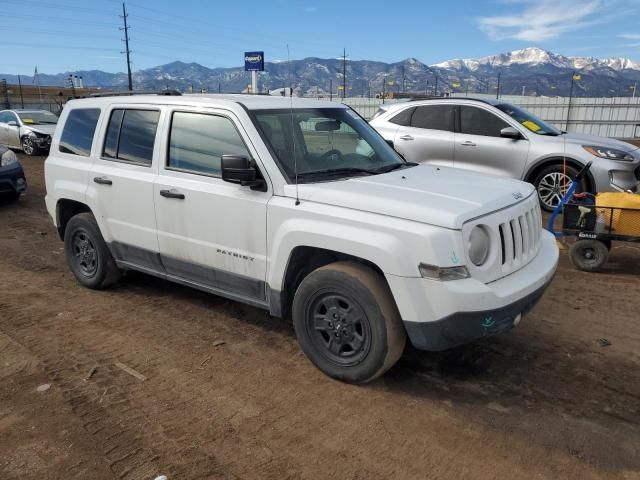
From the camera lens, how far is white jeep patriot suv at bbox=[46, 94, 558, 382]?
10.4 feet

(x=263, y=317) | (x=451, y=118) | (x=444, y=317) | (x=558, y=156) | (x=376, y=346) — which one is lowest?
(x=263, y=317)

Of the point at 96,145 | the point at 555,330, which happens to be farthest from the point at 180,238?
the point at 555,330

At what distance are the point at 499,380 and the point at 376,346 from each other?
1022 mm

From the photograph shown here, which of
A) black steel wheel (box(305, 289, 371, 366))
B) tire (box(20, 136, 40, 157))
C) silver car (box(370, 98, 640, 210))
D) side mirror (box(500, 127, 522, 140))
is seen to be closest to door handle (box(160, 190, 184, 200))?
black steel wheel (box(305, 289, 371, 366))

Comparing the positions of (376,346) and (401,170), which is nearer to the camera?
(376,346)

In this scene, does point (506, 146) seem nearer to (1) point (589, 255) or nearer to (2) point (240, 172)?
(1) point (589, 255)

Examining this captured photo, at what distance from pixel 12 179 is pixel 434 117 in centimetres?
779

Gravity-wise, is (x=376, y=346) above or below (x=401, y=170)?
below

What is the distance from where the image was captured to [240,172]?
3.70 metres

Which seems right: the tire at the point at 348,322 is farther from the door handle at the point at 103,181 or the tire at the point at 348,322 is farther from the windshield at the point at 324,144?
the door handle at the point at 103,181

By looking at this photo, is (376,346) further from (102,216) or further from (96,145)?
(96,145)

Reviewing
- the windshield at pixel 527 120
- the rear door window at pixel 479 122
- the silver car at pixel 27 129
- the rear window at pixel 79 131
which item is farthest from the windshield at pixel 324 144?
the silver car at pixel 27 129

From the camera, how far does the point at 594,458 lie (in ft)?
9.43

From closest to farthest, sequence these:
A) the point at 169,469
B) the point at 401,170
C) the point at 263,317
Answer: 1. the point at 169,469
2. the point at 401,170
3. the point at 263,317
